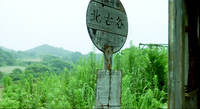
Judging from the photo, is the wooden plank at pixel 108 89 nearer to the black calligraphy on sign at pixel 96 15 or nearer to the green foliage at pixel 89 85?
the black calligraphy on sign at pixel 96 15

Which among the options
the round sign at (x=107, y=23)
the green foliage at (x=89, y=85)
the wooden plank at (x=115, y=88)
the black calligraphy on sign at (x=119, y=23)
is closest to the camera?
the round sign at (x=107, y=23)

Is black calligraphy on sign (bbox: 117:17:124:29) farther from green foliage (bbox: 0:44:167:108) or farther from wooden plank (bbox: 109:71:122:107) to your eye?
green foliage (bbox: 0:44:167:108)

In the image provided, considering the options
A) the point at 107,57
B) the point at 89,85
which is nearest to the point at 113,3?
the point at 107,57

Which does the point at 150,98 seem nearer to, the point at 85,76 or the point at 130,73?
the point at 130,73

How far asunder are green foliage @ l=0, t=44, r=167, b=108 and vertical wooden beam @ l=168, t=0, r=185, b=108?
1185mm

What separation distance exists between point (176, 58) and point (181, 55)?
2.4 inches

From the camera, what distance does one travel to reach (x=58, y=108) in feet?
9.54

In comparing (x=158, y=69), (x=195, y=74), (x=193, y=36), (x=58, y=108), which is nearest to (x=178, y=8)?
(x=193, y=36)

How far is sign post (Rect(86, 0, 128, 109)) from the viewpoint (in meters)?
1.69

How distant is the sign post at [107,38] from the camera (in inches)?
66.7

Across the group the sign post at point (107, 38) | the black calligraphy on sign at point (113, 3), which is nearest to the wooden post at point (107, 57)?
the sign post at point (107, 38)

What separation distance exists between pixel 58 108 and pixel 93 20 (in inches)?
72.9

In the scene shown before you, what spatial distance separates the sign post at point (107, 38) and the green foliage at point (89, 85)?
1.10 m

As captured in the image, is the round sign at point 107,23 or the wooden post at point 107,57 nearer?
the round sign at point 107,23
